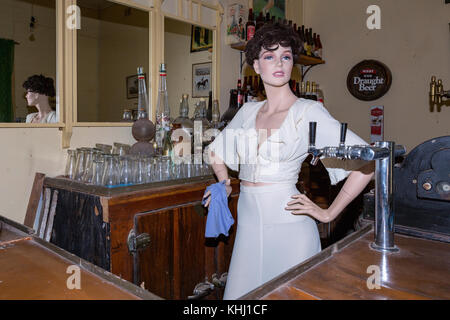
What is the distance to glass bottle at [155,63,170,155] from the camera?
212 centimetres

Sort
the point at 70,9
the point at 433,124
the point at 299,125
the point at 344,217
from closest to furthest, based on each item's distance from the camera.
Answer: the point at 299,125, the point at 70,9, the point at 433,124, the point at 344,217

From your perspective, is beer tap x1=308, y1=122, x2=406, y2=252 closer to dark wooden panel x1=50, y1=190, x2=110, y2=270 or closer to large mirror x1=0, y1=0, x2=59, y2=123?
dark wooden panel x1=50, y1=190, x2=110, y2=270

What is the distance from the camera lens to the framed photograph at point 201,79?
2.60 meters

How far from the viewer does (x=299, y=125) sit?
130cm

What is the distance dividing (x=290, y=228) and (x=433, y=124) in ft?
7.98

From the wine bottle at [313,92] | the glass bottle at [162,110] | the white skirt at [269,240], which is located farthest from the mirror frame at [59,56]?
the wine bottle at [313,92]

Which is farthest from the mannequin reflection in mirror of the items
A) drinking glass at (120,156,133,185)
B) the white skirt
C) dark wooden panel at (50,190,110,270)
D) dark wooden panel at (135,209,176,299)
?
the white skirt

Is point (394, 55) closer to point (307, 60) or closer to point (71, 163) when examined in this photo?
Result: point (307, 60)

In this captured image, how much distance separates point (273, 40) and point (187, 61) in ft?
4.27

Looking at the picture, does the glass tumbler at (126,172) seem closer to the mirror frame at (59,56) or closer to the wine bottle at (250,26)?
the mirror frame at (59,56)

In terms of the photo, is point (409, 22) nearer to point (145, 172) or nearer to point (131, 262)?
point (145, 172)

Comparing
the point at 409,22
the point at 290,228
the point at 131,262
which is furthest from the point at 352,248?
the point at 409,22

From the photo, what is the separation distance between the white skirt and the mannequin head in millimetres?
1219
